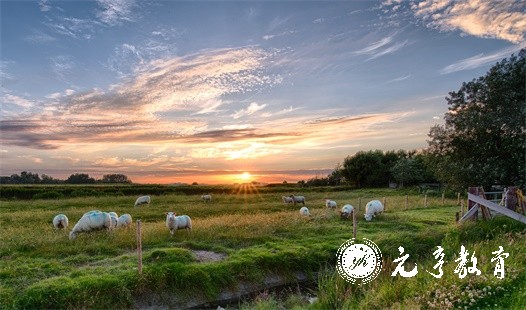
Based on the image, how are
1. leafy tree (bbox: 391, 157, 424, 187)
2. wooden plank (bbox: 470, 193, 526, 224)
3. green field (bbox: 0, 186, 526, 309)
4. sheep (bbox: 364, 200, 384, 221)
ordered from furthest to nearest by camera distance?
leafy tree (bbox: 391, 157, 424, 187) → sheep (bbox: 364, 200, 384, 221) → wooden plank (bbox: 470, 193, 526, 224) → green field (bbox: 0, 186, 526, 309)

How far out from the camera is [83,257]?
48.4 feet

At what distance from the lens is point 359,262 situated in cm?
1323

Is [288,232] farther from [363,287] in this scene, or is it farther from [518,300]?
[518,300]

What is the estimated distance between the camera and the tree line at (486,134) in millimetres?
34219

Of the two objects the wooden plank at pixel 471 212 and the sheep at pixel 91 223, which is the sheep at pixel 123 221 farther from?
the wooden plank at pixel 471 212

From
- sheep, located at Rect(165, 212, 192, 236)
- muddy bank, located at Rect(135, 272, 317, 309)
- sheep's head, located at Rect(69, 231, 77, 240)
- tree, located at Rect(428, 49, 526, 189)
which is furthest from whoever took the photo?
tree, located at Rect(428, 49, 526, 189)

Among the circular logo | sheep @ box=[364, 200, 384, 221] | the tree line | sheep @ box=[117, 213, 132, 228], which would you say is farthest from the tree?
sheep @ box=[117, 213, 132, 228]

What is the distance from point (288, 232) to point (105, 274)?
372 inches

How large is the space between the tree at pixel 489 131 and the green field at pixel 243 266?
1693 cm

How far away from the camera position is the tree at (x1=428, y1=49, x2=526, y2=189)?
1346 inches

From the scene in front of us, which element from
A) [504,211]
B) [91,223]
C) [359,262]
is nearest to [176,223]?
[91,223]

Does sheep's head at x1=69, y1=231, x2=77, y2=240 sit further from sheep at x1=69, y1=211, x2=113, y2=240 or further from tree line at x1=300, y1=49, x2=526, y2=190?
tree line at x1=300, y1=49, x2=526, y2=190

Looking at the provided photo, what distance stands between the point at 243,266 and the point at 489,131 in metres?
30.9

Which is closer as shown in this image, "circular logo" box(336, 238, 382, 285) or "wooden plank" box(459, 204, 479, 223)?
"circular logo" box(336, 238, 382, 285)
